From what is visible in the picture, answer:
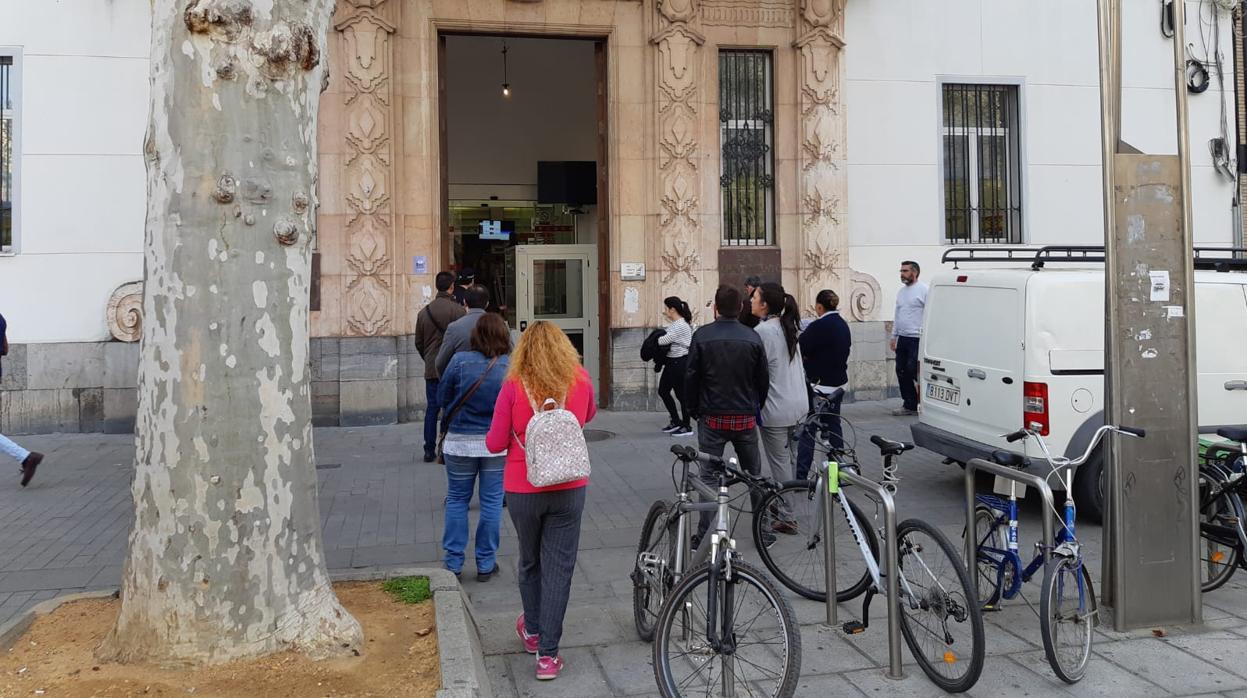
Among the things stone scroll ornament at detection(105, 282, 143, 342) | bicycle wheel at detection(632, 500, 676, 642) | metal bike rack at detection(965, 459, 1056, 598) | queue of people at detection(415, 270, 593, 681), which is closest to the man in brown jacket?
stone scroll ornament at detection(105, 282, 143, 342)

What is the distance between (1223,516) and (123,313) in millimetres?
11426

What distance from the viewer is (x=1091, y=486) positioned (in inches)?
301

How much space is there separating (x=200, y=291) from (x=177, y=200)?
40cm

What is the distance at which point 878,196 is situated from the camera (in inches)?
558

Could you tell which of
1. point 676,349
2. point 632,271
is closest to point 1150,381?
point 676,349

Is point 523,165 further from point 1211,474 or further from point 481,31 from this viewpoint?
point 1211,474

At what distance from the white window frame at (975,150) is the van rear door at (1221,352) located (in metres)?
6.60

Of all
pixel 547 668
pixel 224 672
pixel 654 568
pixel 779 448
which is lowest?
pixel 547 668

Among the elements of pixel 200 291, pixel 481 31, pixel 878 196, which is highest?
pixel 481 31

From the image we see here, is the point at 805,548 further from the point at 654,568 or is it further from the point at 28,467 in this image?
the point at 28,467

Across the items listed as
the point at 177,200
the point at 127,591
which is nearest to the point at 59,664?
the point at 127,591

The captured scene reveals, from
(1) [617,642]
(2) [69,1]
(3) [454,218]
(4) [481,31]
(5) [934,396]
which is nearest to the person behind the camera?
(1) [617,642]

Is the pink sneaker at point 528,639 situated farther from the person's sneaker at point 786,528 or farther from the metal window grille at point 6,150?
the metal window grille at point 6,150

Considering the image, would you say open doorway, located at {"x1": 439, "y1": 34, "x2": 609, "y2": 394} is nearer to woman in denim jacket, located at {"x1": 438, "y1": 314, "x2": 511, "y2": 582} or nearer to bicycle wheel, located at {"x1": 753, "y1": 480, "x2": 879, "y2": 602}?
woman in denim jacket, located at {"x1": 438, "y1": 314, "x2": 511, "y2": 582}
